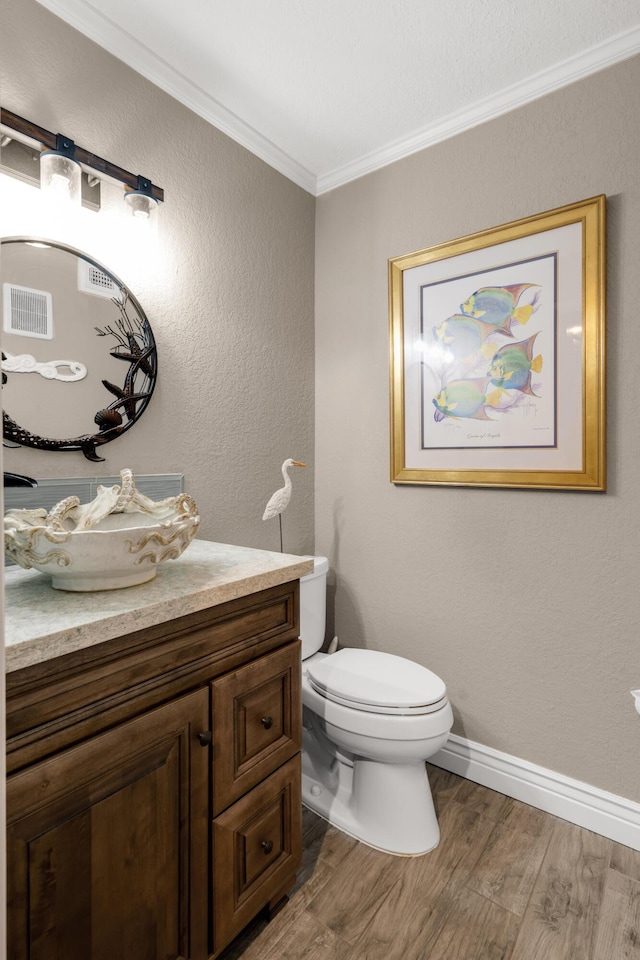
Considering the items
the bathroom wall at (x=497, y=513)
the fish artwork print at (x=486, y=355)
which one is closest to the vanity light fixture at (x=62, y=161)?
the bathroom wall at (x=497, y=513)

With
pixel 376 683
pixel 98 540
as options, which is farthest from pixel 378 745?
→ pixel 98 540

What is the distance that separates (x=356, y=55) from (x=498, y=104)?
54 cm

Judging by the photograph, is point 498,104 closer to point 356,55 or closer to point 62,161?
point 356,55

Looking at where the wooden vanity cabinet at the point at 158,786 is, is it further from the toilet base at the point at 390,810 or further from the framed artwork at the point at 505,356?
the framed artwork at the point at 505,356

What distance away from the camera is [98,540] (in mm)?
987

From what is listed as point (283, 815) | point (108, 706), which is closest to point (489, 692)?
point (283, 815)

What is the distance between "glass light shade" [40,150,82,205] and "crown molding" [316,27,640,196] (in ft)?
4.07

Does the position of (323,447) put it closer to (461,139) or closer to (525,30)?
(461,139)

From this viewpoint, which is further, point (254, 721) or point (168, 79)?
point (168, 79)

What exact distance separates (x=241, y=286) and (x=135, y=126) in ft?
1.94

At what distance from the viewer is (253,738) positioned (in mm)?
1205

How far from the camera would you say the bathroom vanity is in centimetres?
82

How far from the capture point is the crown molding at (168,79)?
1430 mm

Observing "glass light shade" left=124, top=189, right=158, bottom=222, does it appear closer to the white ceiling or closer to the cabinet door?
the white ceiling
